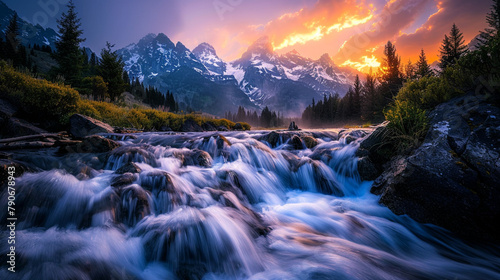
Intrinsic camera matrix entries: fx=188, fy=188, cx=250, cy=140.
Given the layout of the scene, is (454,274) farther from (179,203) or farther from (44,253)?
(44,253)

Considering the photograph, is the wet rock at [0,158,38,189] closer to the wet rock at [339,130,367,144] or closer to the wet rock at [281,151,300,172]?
the wet rock at [281,151,300,172]

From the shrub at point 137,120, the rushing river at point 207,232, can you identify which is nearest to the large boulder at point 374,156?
the rushing river at point 207,232

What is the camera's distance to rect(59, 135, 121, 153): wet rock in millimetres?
5370

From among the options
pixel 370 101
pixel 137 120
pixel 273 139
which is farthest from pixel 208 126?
pixel 370 101

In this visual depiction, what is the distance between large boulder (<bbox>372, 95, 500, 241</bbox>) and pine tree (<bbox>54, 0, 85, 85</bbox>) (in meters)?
30.1

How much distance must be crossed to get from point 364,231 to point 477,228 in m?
1.57

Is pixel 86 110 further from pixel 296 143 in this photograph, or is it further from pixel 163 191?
pixel 296 143

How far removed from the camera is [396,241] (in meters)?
3.12

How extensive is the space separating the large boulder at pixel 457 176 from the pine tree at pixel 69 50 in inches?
1183

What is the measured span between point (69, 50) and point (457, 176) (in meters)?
34.0

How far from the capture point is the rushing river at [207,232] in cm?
219

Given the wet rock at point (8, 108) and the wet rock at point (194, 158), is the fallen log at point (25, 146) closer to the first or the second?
the wet rock at point (194, 158)

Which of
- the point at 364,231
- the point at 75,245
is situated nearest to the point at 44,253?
the point at 75,245

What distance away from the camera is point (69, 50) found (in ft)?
74.8
